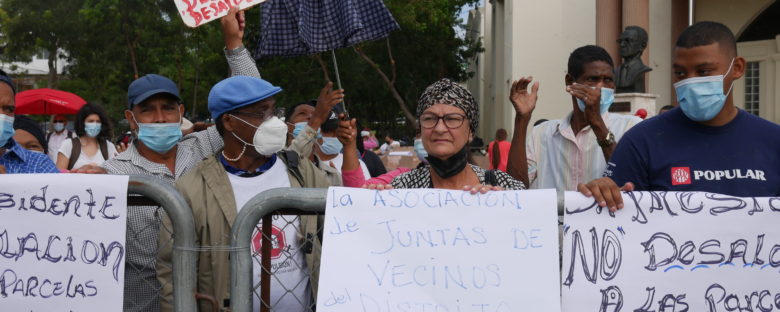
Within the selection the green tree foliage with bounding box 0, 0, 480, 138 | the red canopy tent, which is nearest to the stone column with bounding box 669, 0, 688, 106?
the green tree foliage with bounding box 0, 0, 480, 138

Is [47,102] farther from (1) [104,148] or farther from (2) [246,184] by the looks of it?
(2) [246,184]

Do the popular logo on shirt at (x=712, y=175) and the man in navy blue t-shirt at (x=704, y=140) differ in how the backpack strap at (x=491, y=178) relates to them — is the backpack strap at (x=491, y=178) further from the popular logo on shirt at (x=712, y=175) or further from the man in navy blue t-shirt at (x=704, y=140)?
the popular logo on shirt at (x=712, y=175)

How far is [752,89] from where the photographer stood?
19062mm

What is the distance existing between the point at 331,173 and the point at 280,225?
27.2 inches

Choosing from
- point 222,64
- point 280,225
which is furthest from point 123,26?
point 280,225

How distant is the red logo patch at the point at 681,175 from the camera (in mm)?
2826

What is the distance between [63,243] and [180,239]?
0.43 metres

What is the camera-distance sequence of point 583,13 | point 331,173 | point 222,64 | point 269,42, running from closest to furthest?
point 331,173 < point 269,42 < point 583,13 < point 222,64

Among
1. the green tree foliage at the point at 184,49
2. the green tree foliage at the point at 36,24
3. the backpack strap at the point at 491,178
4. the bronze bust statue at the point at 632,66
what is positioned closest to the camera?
the backpack strap at the point at 491,178

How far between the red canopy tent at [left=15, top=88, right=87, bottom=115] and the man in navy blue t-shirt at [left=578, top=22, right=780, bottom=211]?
11.6m

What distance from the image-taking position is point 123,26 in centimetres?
2852

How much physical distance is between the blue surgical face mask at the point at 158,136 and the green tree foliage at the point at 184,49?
2095 centimetres

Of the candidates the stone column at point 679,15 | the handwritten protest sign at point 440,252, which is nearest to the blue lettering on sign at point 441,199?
the handwritten protest sign at point 440,252

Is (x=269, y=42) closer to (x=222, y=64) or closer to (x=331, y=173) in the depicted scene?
(x=331, y=173)
